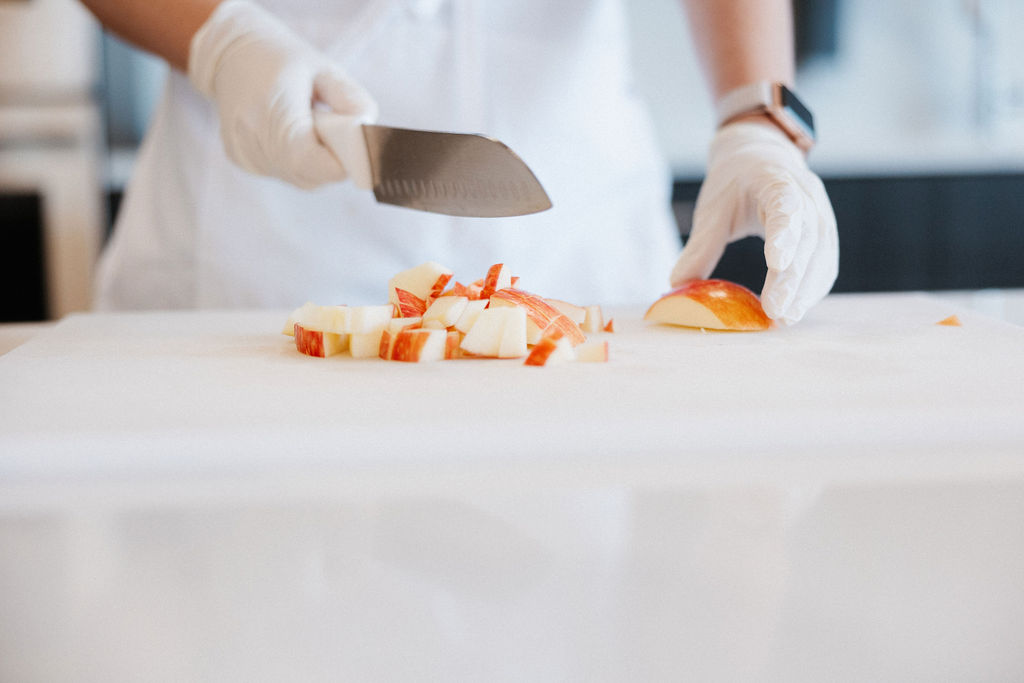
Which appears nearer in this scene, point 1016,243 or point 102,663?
point 102,663

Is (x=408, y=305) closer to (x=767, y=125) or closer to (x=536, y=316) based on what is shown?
(x=536, y=316)

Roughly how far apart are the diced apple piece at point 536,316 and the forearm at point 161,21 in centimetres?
76

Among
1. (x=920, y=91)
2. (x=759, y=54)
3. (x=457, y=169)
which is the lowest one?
(x=457, y=169)

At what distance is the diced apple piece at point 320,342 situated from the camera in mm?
816

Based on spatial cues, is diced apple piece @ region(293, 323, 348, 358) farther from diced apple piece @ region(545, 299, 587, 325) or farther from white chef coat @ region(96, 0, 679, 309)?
white chef coat @ region(96, 0, 679, 309)

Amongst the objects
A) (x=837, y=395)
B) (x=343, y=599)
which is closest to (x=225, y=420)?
(x=343, y=599)

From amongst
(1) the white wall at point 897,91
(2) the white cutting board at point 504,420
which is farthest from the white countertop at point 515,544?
(1) the white wall at point 897,91

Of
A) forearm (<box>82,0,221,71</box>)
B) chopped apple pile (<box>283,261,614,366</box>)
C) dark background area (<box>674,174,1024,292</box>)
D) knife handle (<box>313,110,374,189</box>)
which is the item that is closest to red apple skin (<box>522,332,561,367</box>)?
chopped apple pile (<box>283,261,614,366</box>)

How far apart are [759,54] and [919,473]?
97 centimetres

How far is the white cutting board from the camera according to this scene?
0.58 meters

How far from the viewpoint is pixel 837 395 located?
667 millimetres

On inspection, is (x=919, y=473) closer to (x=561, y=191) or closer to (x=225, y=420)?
(x=225, y=420)

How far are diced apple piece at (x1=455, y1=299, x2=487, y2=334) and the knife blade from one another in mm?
160

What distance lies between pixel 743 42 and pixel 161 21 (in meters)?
0.87
